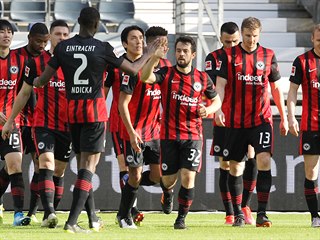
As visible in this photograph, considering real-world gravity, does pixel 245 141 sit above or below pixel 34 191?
above

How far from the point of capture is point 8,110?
1195 centimetres

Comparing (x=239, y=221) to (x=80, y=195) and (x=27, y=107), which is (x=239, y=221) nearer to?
(x=80, y=195)

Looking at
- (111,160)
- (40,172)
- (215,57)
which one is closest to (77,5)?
(111,160)

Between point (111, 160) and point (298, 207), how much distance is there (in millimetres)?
2583

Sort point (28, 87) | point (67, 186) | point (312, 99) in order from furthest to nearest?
1. point (67, 186)
2. point (312, 99)
3. point (28, 87)

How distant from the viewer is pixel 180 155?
11.1m

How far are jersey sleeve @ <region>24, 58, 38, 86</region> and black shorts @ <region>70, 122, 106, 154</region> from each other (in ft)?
2.73

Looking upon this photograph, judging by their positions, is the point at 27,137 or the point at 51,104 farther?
the point at 27,137

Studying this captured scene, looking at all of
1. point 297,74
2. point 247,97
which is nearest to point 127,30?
point 247,97

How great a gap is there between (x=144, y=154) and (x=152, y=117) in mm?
416

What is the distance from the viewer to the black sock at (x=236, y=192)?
1192cm

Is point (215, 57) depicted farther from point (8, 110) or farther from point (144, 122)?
point (8, 110)

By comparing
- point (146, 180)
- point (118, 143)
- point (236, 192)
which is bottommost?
point (236, 192)

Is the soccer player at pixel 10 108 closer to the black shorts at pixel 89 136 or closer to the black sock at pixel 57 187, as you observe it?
the black sock at pixel 57 187
